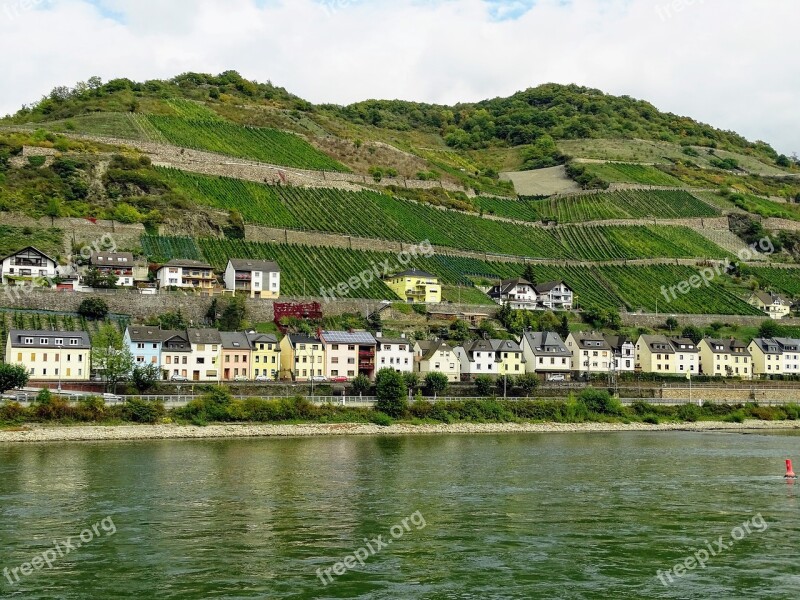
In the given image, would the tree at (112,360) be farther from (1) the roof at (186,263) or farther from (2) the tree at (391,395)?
(2) the tree at (391,395)

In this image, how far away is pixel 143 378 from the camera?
2621 inches

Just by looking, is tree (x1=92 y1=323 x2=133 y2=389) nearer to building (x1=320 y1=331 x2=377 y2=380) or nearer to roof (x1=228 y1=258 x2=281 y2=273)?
building (x1=320 y1=331 x2=377 y2=380)

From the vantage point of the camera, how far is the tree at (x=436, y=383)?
245ft

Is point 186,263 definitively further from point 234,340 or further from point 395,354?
point 395,354

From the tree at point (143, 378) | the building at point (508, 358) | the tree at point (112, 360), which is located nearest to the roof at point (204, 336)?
the tree at point (112, 360)

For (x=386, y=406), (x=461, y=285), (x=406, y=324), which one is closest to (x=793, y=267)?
(x=461, y=285)

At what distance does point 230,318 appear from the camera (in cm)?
8256

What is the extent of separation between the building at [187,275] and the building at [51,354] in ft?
55.1

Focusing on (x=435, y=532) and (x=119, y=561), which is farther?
(x=435, y=532)

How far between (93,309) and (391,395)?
26.3 meters

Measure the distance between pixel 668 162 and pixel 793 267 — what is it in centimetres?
5599

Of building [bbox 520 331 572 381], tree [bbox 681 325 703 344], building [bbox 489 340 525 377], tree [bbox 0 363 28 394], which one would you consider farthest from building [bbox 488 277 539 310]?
tree [bbox 0 363 28 394]

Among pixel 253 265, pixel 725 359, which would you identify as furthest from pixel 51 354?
pixel 725 359

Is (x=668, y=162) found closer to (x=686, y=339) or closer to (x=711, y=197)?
(x=711, y=197)
